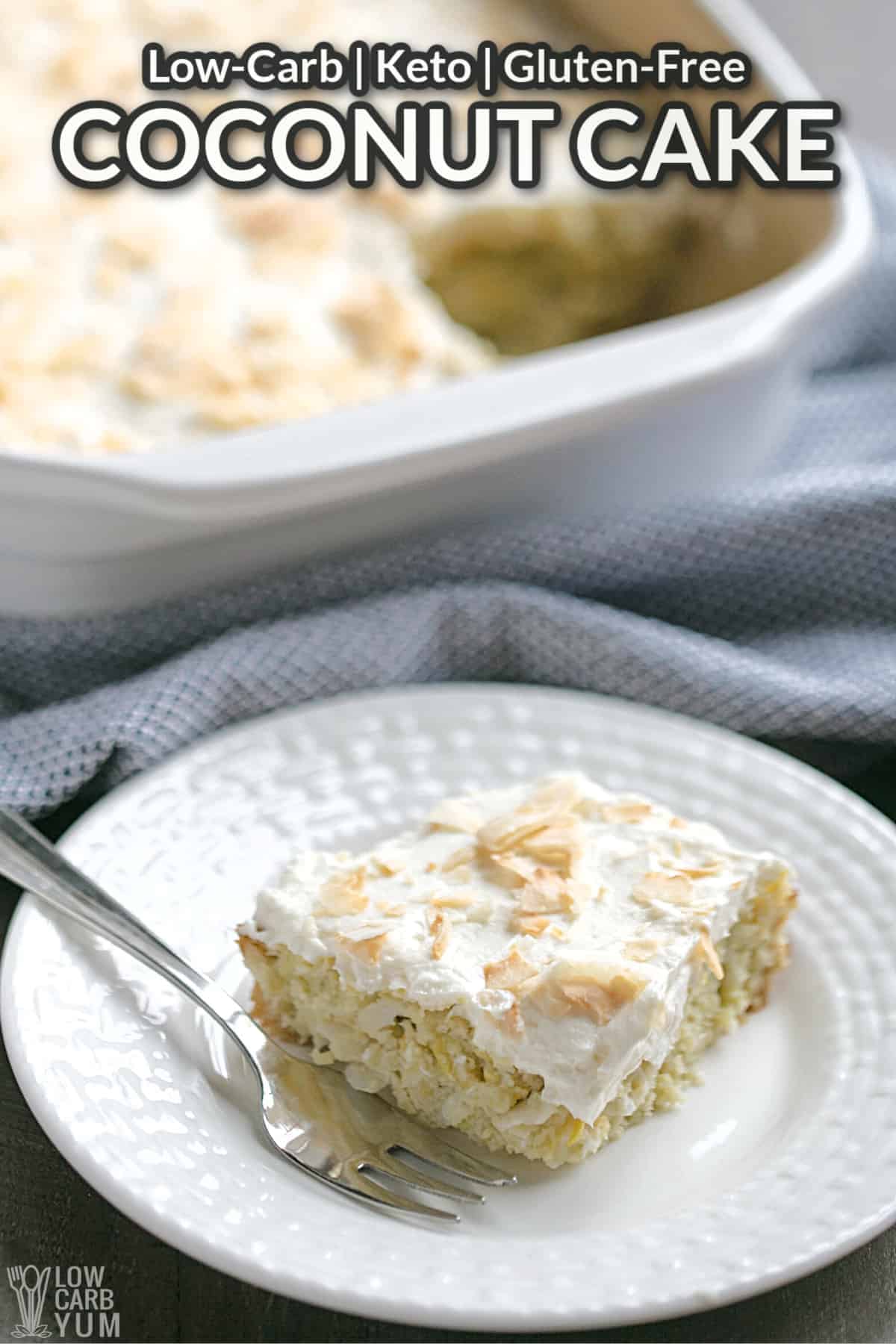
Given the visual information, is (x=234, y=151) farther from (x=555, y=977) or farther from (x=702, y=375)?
(x=555, y=977)

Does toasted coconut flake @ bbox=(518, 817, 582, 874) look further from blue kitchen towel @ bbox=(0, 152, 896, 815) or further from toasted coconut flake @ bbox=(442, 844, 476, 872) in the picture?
blue kitchen towel @ bbox=(0, 152, 896, 815)

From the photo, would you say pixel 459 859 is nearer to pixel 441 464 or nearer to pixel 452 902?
pixel 452 902

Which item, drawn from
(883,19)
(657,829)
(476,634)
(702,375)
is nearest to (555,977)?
(657,829)

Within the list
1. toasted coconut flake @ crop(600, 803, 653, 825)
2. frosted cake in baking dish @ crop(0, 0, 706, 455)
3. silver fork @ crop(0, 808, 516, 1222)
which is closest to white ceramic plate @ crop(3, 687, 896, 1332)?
silver fork @ crop(0, 808, 516, 1222)

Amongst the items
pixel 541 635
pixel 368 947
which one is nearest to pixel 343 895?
pixel 368 947
